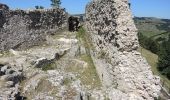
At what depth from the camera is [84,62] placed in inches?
867

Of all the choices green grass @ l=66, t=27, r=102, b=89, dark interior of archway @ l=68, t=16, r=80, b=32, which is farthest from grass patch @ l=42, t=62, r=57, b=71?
dark interior of archway @ l=68, t=16, r=80, b=32

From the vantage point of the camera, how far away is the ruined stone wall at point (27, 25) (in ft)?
80.3

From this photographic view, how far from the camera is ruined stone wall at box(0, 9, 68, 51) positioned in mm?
24484

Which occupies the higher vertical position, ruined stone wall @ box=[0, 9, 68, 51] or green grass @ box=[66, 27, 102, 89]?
ruined stone wall @ box=[0, 9, 68, 51]

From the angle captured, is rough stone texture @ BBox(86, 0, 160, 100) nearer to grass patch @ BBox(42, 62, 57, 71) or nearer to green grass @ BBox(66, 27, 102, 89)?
green grass @ BBox(66, 27, 102, 89)

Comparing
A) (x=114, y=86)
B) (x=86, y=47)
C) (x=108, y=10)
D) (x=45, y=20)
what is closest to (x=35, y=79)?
(x=114, y=86)

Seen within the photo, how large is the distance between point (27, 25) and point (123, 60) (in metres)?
12.5

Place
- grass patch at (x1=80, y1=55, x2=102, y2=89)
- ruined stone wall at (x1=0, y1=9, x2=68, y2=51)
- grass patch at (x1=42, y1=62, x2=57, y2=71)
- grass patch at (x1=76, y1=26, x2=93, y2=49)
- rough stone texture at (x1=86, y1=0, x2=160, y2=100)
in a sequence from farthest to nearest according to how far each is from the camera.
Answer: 1. ruined stone wall at (x1=0, y1=9, x2=68, y2=51)
2. grass patch at (x1=76, y1=26, x2=93, y2=49)
3. grass patch at (x1=42, y1=62, x2=57, y2=71)
4. grass patch at (x1=80, y1=55, x2=102, y2=89)
5. rough stone texture at (x1=86, y1=0, x2=160, y2=100)

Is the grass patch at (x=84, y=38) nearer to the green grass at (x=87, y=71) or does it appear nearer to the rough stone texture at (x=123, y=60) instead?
the green grass at (x=87, y=71)

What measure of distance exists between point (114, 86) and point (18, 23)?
11601 millimetres

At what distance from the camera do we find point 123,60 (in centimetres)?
1719

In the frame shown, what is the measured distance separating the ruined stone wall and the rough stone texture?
329 inches

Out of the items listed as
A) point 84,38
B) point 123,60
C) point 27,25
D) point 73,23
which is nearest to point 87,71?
point 123,60

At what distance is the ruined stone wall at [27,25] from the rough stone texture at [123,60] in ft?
27.4
